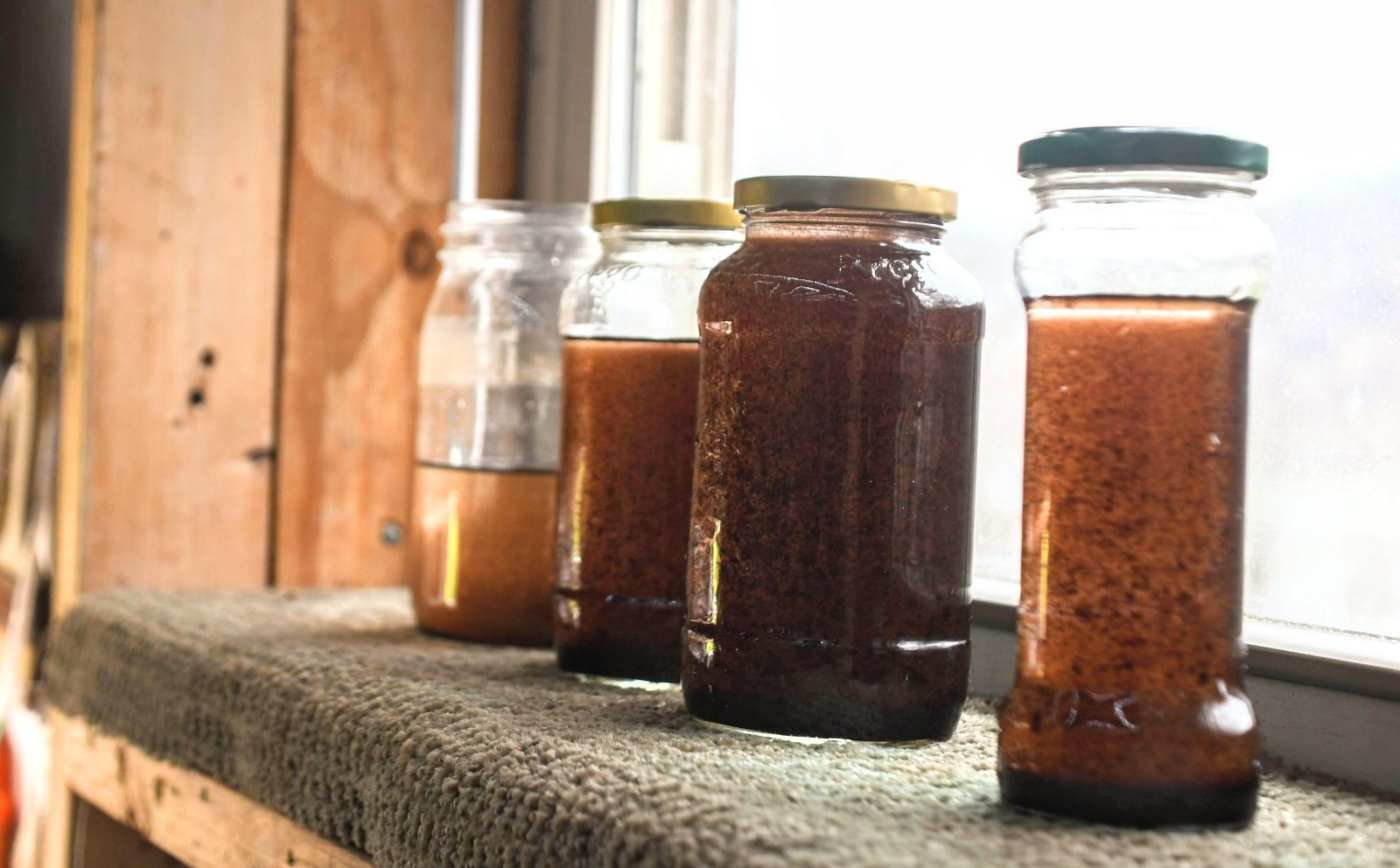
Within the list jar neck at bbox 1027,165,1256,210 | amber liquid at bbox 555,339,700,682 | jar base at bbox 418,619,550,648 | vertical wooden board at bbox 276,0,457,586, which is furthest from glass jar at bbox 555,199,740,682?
vertical wooden board at bbox 276,0,457,586

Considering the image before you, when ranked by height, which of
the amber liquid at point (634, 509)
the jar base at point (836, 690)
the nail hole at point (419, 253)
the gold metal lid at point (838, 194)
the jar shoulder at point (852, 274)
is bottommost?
the jar base at point (836, 690)

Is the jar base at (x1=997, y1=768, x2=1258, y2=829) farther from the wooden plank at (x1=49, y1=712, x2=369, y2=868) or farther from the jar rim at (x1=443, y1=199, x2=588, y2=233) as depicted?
the jar rim at (x1=443, y1=199, x2=588, y2=233)

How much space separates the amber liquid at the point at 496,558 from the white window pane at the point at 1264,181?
31 centimetres

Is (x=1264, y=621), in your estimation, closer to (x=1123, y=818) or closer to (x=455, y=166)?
→ (x=1123, y=818)

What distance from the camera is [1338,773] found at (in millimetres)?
744

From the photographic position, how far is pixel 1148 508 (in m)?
0.62

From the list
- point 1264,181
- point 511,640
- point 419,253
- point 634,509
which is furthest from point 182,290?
point 1264,181

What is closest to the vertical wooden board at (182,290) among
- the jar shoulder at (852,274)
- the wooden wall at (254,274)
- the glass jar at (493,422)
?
the wooden wall at (254,274)

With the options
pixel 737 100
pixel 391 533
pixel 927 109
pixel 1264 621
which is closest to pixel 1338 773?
pixel 1264 621

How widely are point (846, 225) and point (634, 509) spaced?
24 cm

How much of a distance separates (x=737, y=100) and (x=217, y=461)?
55cm

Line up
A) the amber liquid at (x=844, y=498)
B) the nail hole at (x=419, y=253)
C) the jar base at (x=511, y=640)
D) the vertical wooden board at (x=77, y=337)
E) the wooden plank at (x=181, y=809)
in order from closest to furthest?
the amber liquid at (x=844, y=498), the wooden plank at (x=181, y=809), the jar base at (x=511, y=640), the vertical wooden board at (x=77, y=337), the nail hole at (x=419, y=253)

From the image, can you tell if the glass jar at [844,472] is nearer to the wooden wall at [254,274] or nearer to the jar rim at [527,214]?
the jar rim at [527,214]

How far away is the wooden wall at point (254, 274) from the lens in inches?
48.6
